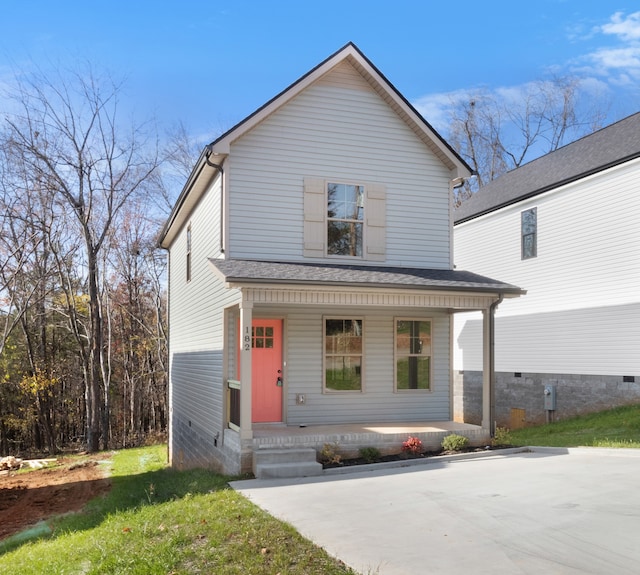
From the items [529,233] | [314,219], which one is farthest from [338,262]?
[529,233]

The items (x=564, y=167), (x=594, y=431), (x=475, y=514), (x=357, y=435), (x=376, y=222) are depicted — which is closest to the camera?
(x=475, y=514)

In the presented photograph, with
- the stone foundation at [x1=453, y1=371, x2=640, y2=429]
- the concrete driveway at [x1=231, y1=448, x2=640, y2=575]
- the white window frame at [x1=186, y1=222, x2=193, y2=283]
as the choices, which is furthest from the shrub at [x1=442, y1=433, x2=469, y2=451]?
the white window frame at [x1=186, y1=222, x2=193, y2=283]

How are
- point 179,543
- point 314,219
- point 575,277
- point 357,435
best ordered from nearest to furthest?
point 179,543 → point 357,435 → point 314,219 → point 575,277

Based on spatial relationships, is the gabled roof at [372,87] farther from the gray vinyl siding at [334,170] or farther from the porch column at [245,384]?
the porch column at [245,384]

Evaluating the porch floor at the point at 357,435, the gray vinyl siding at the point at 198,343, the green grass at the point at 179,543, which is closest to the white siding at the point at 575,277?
the porch floor at the point at 357,435

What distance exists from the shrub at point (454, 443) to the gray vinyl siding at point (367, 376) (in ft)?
5.86

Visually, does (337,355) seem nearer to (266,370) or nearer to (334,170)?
(266,370)

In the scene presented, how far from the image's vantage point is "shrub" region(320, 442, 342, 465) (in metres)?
9.95

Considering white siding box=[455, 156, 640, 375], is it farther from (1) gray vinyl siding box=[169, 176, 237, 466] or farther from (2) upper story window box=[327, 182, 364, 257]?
(1) gray vinyl siding box=[169, 176, 237, 466]

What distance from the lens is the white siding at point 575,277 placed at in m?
15.4

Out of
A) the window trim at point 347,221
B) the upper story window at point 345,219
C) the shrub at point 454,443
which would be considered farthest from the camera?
the upper story window at point 345,219

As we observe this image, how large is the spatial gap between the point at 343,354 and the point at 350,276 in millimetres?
1950

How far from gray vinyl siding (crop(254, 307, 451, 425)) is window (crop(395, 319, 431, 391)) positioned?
4.8 inches

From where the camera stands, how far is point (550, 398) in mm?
17594
